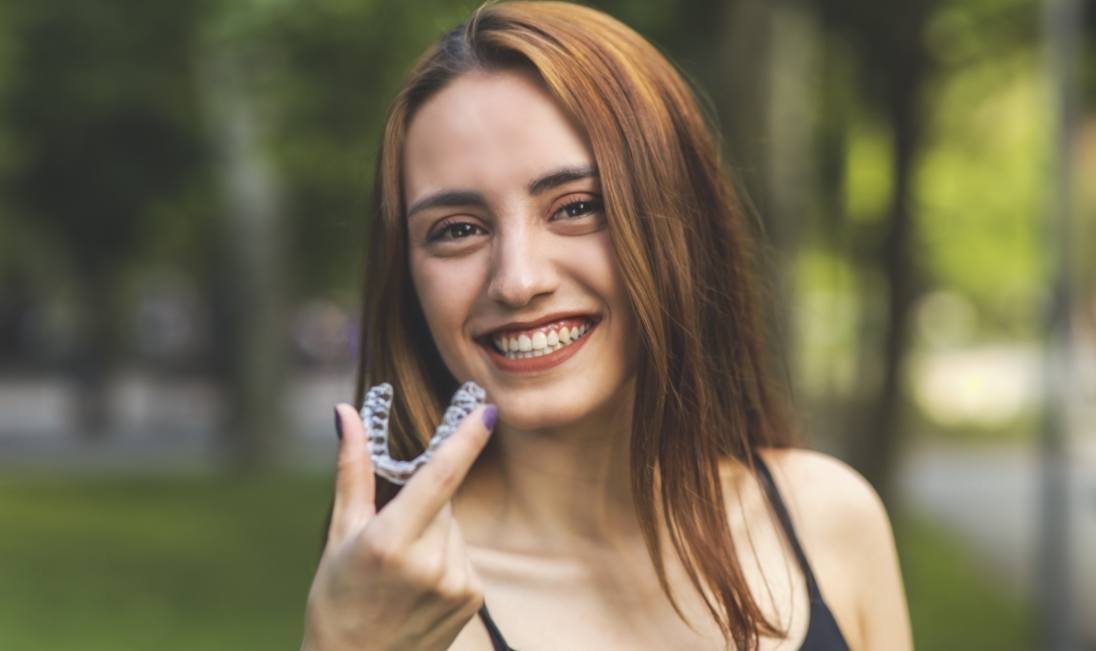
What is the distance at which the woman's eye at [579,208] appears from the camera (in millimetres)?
1895

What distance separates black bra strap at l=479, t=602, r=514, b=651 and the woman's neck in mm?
148

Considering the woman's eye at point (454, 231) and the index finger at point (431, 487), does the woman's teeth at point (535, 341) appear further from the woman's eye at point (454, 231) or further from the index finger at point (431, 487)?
the index finger at point (431, 487)

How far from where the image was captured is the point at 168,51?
50.7 ft

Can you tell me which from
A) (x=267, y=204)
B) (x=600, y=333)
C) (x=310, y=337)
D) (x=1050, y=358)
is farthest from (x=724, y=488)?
(x=310, y=337)

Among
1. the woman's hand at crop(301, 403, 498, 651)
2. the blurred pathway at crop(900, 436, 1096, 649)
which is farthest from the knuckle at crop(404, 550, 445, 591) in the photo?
the blurred pathway at crop(900, 436, 1096, 649)

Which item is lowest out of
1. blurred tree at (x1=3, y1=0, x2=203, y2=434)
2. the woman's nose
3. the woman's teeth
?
the woman's teeth

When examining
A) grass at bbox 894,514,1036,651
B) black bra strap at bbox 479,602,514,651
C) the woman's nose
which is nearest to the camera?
the woman's nose

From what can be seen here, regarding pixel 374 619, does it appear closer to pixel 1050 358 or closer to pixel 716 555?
pixel 716 555

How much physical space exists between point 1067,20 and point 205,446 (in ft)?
48.0

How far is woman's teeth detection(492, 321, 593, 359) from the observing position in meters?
1.87

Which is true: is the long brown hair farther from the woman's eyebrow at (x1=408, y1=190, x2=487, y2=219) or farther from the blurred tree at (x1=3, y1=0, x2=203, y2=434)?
the blurred tree at (x1=3, y1=0, x2=203, y2=434)

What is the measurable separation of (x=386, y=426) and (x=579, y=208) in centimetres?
43

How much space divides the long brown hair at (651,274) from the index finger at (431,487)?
45 centimetres

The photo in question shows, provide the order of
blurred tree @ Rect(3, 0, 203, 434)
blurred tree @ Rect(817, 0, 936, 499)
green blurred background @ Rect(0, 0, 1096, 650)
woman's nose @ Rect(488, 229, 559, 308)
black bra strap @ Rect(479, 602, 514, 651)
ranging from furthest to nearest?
blurred tree @ Rect(3, 0, 203, 434)
blurred tree @ Rect(817, 0, 936, 499)
green blurred background @ Rect(0, 0, 1096, 650)
black bra strap @ Rect(479, 602, 514, 651)
woman's nose @ Rect(488, 229, 559, 308)
